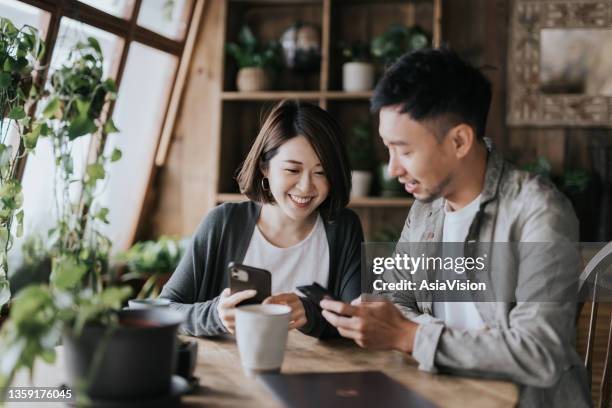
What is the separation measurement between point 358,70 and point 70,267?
2.83 m

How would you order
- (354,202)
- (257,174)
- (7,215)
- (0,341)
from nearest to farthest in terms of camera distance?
(0,341) < (7,215) < (257,174) < (354,202)

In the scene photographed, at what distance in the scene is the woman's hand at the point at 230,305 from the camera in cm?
142

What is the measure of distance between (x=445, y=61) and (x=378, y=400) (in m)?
0.78

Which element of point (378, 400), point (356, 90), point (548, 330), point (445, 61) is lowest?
point (378, 400)

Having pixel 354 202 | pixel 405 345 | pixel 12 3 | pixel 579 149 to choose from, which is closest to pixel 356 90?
pixel 354 202

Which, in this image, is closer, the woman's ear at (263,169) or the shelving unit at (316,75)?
the woman's ear at (263,169)

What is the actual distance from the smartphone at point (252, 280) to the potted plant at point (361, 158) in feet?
7.57

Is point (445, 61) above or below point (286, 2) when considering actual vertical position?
below

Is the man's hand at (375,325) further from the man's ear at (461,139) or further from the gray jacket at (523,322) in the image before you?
the man's ear at (461,139)

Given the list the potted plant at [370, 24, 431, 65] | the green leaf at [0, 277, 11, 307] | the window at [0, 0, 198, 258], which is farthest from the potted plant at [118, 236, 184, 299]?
the green leaf at [0, 277, 11, 307]

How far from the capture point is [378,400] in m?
1.09

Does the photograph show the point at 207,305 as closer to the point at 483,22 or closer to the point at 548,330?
the point at 548,330

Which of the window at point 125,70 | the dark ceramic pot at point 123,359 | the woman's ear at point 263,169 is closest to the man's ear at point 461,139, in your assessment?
the woman's ear at point 263,169

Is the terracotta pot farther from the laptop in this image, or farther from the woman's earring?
the laptop
